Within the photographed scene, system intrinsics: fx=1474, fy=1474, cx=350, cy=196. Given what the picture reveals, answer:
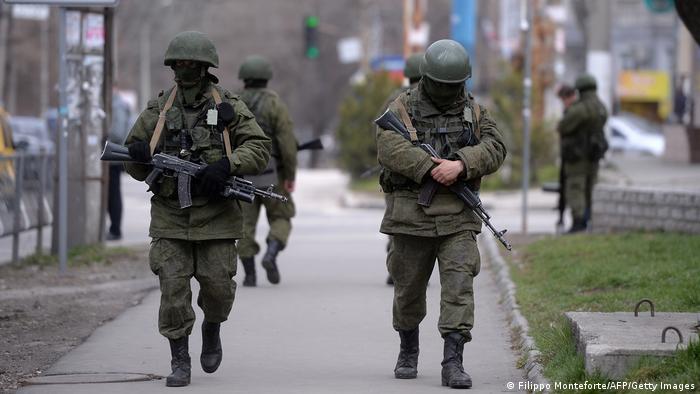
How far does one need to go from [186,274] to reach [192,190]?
440 mm

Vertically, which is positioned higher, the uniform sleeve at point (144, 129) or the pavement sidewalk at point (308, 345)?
the uniform sleeve at point (144, 129)

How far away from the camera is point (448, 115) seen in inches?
300

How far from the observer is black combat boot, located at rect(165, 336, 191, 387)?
7.58 meters

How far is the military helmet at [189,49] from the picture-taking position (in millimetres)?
7477

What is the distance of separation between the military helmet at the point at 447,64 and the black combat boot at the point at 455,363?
129 centimetres

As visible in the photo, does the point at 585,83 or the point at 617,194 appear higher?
the point at 585,83

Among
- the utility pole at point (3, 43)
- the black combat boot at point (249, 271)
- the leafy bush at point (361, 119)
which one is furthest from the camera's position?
the utility pole at point (3, 43)

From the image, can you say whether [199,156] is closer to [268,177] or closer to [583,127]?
[268,177]

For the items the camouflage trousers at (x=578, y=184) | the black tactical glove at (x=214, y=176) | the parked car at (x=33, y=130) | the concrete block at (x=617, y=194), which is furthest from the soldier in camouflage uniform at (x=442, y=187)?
the parked car at (x=33, y=130)

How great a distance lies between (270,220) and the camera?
41.9 feet

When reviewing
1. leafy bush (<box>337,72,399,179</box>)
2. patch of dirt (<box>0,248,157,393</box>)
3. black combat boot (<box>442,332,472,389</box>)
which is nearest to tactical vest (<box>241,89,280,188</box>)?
patch of dirt (<box>0,248,157,393</box>)

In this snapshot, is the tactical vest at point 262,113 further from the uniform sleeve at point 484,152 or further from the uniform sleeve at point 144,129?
the uniform sleeve at point 484,152

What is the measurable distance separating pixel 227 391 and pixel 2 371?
1468 mm

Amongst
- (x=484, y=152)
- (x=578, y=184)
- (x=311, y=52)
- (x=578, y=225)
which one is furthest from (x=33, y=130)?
(x=484, y=152)
